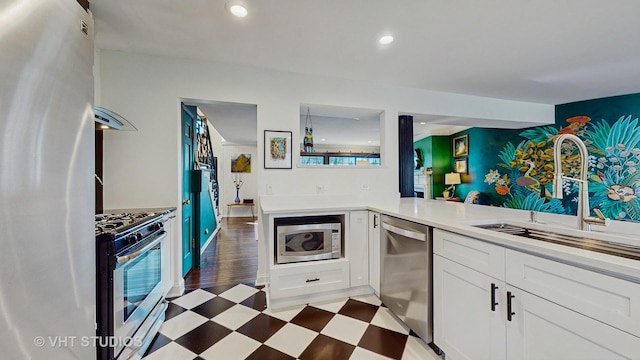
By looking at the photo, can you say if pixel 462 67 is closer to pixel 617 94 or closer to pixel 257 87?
pixel 257 87

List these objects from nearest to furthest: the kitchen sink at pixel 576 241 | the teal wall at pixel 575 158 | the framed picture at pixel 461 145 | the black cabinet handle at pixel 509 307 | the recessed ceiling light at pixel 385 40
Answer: the kitchen sink at pixel 576 241, the black cabinet handle at pixel 509 307, the recessed ceiling light at pixel 385 40, the teal wall at pixel 575 158, the framed picture at pixel 461 145

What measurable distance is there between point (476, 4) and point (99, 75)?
3.27m

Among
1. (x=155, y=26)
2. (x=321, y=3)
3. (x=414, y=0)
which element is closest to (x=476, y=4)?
(x=414, y=0)

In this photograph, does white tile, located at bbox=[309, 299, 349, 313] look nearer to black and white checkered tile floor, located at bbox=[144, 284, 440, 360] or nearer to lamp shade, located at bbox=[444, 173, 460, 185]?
black and white checkered tile floor, located at bbox=[144, 284, 440, 360]

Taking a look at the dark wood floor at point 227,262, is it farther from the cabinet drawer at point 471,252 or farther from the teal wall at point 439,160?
the teal wall at point 439,160

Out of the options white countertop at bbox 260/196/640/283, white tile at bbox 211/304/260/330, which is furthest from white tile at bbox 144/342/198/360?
white countertop at bbox 260/196/640/283

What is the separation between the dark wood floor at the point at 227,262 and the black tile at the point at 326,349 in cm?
125

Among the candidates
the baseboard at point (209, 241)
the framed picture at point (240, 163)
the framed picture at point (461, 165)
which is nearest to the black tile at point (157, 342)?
the baseboard at point (209, 241)

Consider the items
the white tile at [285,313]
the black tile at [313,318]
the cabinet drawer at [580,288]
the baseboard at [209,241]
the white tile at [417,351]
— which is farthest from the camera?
the baseboard at [209,241]

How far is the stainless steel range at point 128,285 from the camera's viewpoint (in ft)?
4.12

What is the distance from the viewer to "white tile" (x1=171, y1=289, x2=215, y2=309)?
2219mm

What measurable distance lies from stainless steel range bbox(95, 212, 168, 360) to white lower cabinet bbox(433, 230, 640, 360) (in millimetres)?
1849

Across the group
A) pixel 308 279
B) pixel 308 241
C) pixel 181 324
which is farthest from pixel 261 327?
pixel 308 241

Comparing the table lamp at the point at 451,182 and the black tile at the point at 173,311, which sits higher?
the table lamp at the point at 451,182
